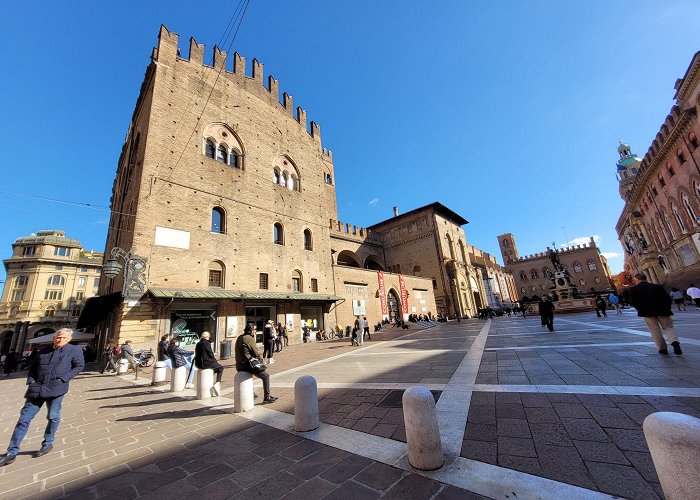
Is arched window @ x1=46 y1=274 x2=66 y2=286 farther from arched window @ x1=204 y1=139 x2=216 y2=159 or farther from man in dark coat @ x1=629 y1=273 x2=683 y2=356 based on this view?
man in dark coat @ x1=629 y1=273 x2=683 y2=356

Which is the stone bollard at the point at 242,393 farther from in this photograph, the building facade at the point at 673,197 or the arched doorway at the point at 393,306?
the building facade at the point at 673,197

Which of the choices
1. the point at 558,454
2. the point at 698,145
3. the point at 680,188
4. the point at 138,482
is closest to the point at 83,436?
the point at 138,482

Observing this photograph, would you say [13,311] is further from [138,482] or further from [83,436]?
[138,482]

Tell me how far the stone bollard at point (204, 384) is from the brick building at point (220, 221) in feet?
26.5

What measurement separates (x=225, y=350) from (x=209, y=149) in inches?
499

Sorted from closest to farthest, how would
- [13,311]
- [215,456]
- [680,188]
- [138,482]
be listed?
[138,482]
[215,456]
[680,188]
[13,311]

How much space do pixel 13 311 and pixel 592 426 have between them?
62.0 meters

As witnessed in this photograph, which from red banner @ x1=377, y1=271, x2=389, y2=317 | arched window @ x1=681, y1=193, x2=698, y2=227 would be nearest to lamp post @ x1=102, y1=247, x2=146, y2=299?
red banner @ x1=377, y1=271, x2=389, y2=317

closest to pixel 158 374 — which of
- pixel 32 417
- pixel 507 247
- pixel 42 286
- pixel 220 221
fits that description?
pixel 32 417

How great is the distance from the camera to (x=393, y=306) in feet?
89.8

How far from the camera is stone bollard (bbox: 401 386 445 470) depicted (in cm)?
253

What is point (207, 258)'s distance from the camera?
1567 centimetres

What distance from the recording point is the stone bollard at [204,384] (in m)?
6.19

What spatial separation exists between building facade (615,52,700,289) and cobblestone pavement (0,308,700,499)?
1033 inches
